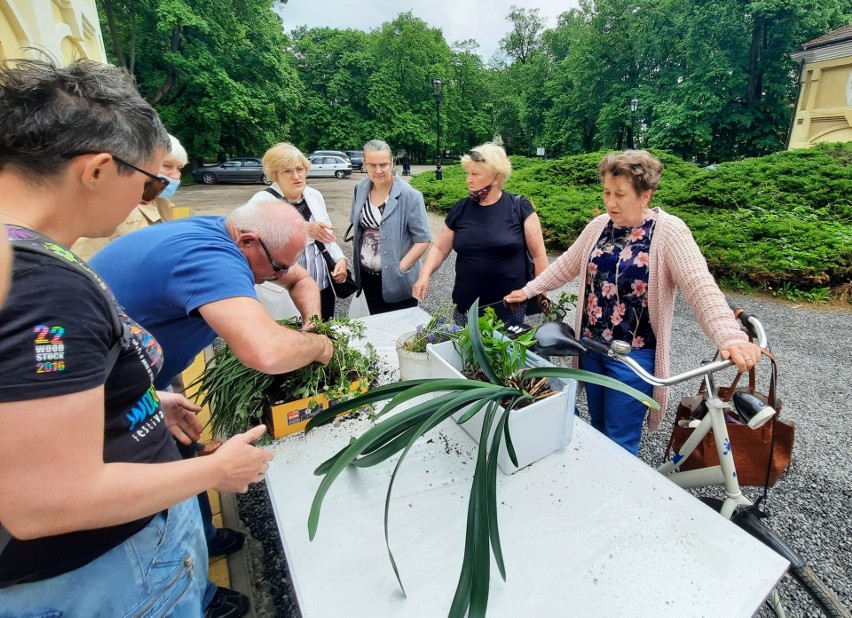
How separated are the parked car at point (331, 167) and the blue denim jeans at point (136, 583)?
23.8 m

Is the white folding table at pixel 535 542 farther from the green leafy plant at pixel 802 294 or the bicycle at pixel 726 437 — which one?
the green leafy plant at pixel 802 294

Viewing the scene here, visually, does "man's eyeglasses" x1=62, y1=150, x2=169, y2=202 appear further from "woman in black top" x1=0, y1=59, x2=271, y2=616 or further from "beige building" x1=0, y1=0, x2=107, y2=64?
"beige building" x1=0, y1=0, x2=107, y2=64

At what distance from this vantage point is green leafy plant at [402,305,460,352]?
5.26ft

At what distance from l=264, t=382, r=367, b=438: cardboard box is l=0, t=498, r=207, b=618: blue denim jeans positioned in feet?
1.28

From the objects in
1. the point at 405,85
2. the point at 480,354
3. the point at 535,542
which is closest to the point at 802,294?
the point at 480,354

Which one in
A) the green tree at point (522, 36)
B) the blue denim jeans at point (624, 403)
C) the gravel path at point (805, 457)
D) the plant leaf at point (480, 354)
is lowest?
the gravel path at point (805, 457)

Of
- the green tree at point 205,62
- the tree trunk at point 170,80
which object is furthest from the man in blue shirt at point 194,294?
the tree trunk at point 170,80

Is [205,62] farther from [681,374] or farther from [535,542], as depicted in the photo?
[535,542]

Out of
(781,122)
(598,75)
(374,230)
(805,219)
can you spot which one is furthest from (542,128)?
(374,230)

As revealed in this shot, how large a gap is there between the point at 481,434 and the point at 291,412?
71 centimetres

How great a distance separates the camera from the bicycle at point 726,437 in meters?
1.23

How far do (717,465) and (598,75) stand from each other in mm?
28152

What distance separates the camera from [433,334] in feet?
5.22

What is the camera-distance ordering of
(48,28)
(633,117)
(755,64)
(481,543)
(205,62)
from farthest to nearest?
(633,117)
(755,64)
(205,62)
(48,28)
(481,543)
